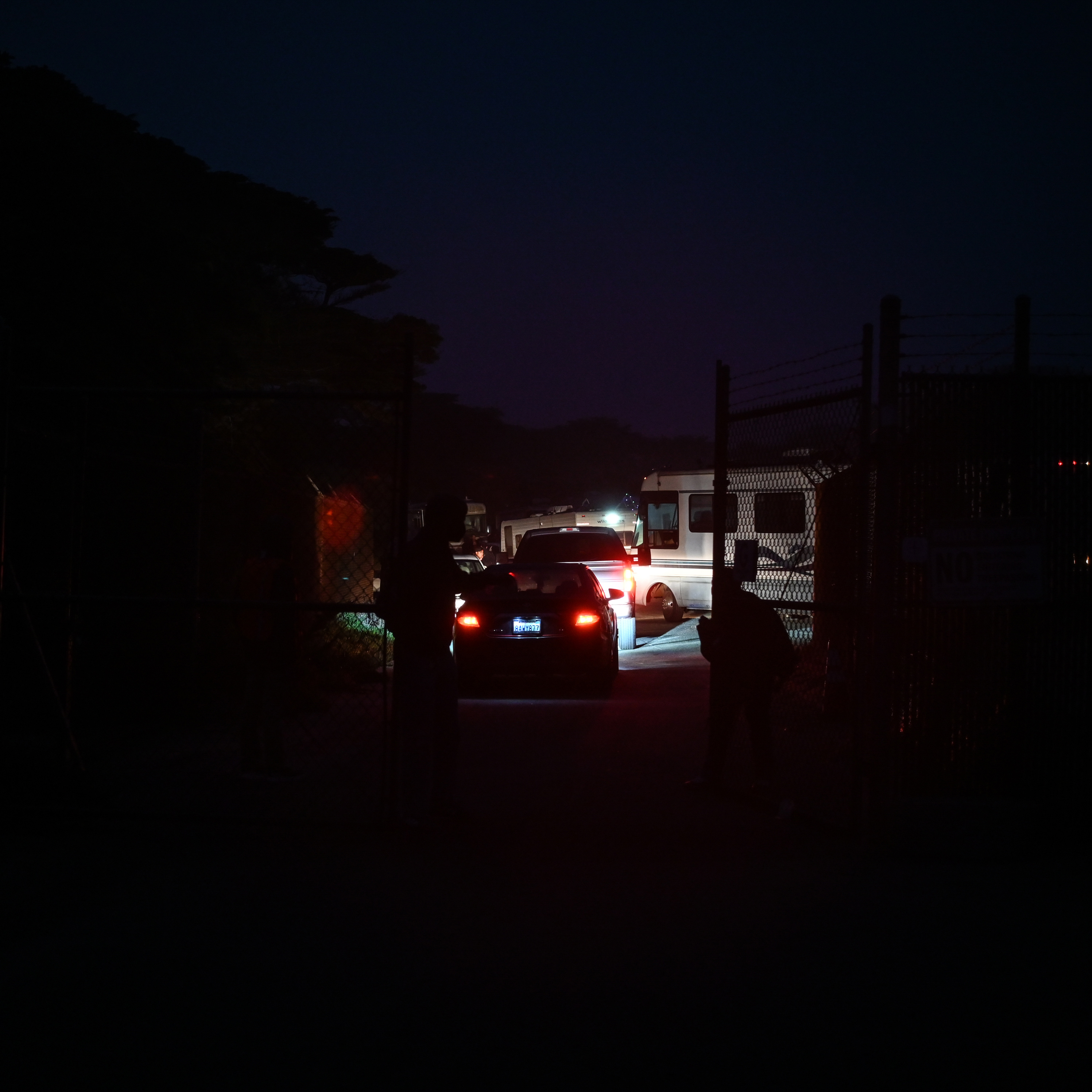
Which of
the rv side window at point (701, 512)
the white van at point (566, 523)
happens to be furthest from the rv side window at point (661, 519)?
the white van at point (566, 523)

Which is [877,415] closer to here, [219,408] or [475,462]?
[219,408]

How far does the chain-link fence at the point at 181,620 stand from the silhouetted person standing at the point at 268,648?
0.01 metres

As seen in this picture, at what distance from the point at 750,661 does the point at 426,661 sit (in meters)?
2.12

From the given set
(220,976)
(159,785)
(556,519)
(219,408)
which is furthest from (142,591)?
(556,519)

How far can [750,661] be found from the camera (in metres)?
7.71

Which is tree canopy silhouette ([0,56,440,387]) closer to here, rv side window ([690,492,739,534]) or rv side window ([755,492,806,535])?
rv side window ([755,492,806,535])

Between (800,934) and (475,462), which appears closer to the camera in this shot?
(800,934)

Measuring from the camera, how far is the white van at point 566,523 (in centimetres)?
3597

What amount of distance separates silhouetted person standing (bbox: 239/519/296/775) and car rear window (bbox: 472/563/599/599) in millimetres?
4879

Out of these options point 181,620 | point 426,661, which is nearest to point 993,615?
point 426,661

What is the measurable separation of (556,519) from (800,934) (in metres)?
31.5

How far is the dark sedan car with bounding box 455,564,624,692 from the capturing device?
1319 cm

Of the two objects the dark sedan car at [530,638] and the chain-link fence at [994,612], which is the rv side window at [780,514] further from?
the dark sedan car at [530,638]

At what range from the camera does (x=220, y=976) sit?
15.7ft
